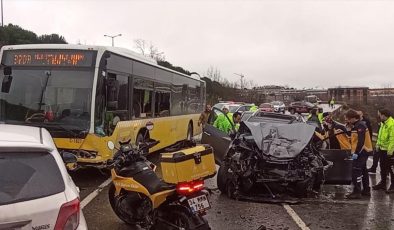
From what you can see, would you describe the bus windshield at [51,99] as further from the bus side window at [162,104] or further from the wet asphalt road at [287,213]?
the bus side window at [162,104]

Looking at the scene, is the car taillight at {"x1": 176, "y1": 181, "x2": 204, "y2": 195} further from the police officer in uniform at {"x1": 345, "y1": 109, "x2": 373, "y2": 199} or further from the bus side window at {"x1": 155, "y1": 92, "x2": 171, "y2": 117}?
the bus side window at {"x1": 155, "y1": 92, "x2": 171, "y2": 117}

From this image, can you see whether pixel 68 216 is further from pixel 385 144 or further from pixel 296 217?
pixel 385 144

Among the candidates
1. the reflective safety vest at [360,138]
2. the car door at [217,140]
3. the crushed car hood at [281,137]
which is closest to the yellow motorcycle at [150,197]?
the crushed car hood at [281,137]

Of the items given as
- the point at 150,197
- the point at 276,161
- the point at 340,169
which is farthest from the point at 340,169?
the point at 150,197

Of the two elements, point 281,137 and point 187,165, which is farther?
point 281,137

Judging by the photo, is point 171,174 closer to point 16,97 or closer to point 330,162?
point 330,162

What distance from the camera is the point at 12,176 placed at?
3254 millimetres

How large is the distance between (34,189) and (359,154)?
7305 millimetres

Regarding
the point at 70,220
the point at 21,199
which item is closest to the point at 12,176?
the point at 21,199

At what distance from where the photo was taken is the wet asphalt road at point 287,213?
710cm

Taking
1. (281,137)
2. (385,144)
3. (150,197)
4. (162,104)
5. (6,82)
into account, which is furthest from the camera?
(162,104)

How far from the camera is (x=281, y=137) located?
903 cm

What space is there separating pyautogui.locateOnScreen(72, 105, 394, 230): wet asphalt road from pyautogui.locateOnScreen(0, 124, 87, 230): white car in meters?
3.48

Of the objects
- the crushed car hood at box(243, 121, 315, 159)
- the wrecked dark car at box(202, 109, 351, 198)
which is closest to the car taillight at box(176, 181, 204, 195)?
the wrecked dark car at box(202, 109, 351, 198)
